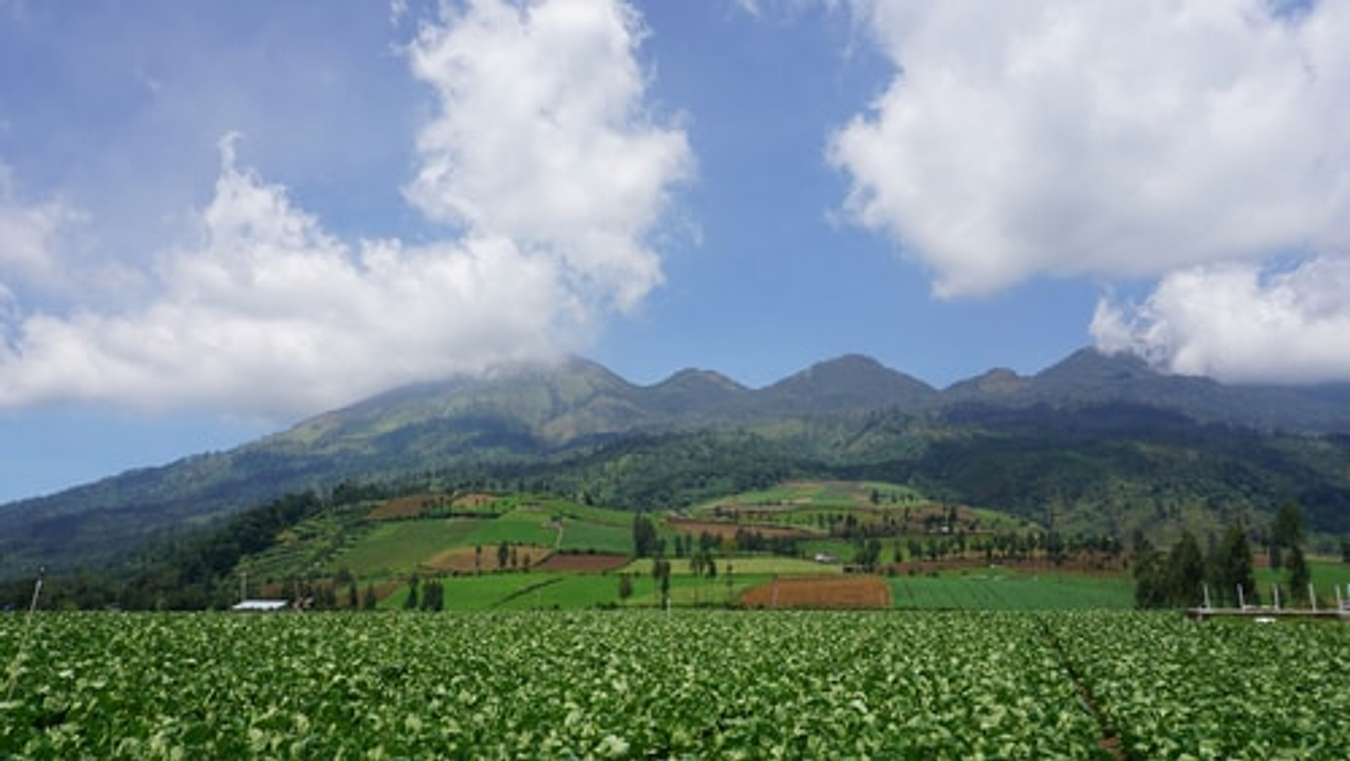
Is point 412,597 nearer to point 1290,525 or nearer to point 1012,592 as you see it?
point 1012,592

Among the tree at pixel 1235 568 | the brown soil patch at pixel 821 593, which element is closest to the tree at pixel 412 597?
the brown soil patch at pixel 821 593

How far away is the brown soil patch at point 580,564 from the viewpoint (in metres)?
180

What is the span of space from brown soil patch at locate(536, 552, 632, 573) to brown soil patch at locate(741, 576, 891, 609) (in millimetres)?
40441

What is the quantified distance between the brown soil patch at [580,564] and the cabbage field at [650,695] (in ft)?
456

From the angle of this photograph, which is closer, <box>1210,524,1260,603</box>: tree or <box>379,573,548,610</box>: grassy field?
<box>1210,524,1260,603</box>: tree

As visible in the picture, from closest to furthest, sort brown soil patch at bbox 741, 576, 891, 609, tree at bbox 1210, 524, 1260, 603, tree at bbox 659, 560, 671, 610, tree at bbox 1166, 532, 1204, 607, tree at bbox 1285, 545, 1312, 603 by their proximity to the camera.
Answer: tree at bbox 1210, 524, 1260, 603
tree at bbox 1166, 532, 1204, 607
tree at bbox 1285, 545, 1312, 603
brown soil patch at bbox 741, 576, 891, 609
tree at bbox 659, 560, 671, 610

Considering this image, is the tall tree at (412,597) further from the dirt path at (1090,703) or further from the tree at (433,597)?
the dirt path at (1090,703)

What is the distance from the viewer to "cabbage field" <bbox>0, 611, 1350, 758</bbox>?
1405cm

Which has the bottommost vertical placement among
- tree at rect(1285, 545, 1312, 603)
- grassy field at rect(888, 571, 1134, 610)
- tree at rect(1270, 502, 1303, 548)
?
grassy field at rect(888, 571, 1134, 610)

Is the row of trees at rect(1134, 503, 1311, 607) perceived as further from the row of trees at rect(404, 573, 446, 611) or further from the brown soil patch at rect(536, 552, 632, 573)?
the row of trees at rect(404, 573, 446, 611)

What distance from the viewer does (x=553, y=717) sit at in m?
18.2

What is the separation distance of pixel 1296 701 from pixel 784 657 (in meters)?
16.6

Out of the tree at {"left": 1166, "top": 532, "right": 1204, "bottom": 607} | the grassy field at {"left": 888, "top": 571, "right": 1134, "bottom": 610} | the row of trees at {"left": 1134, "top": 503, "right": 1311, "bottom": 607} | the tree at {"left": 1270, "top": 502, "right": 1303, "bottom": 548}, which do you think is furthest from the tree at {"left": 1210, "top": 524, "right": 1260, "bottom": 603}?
the grassy field at {"left": 888, "top": 571, "right": 1134, "bottom": 610}

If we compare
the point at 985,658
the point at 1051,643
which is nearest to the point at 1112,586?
the point at 1051,643
